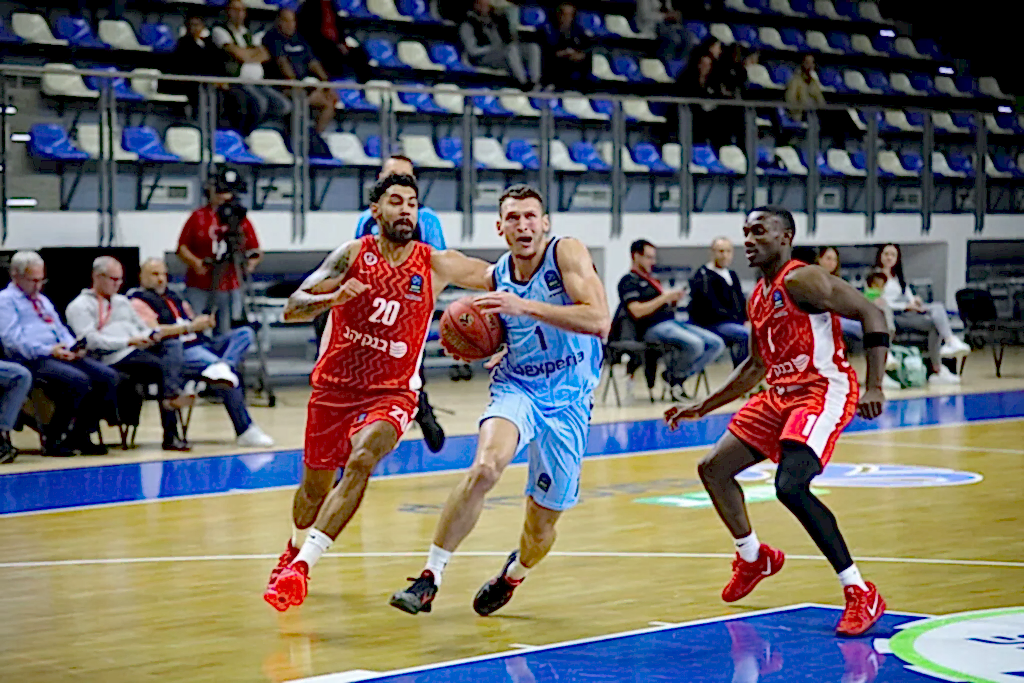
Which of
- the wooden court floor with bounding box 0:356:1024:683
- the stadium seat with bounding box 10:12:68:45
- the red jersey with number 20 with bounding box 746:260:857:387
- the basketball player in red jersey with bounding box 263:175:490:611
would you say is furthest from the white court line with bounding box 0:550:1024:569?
the stadium seat with bounding box 10:12:68:45

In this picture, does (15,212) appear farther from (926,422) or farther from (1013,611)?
(1013,611)

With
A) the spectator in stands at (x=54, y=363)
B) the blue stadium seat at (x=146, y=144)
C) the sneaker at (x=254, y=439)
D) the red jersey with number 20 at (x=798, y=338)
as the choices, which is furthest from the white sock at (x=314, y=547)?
the blue stadium seat at (x=146, y=144)

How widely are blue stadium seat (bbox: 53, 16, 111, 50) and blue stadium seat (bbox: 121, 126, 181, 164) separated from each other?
1517 mm

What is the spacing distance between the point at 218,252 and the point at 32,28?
10.2 ft

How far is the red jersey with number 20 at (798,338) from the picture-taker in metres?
6.21

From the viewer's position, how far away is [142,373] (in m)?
11.3

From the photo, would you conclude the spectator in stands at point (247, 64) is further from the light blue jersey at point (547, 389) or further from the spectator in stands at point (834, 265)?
the light blue jersey at point (547, 389)

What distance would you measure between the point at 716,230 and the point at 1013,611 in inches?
473

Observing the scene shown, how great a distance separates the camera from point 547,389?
6105 mm

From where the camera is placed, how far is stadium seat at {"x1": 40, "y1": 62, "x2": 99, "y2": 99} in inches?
522

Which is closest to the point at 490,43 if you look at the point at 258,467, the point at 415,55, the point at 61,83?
the point at 415,55

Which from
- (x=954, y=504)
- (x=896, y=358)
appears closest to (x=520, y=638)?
(x=954, y=504)

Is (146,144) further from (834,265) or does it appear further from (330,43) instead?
(834,265)

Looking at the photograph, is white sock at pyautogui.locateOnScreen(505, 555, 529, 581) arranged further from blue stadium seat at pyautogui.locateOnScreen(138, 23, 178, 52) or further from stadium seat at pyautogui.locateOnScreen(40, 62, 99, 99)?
blue stadium seat at pyautogui.locateOnScreen(138, 23, 178, 52)
